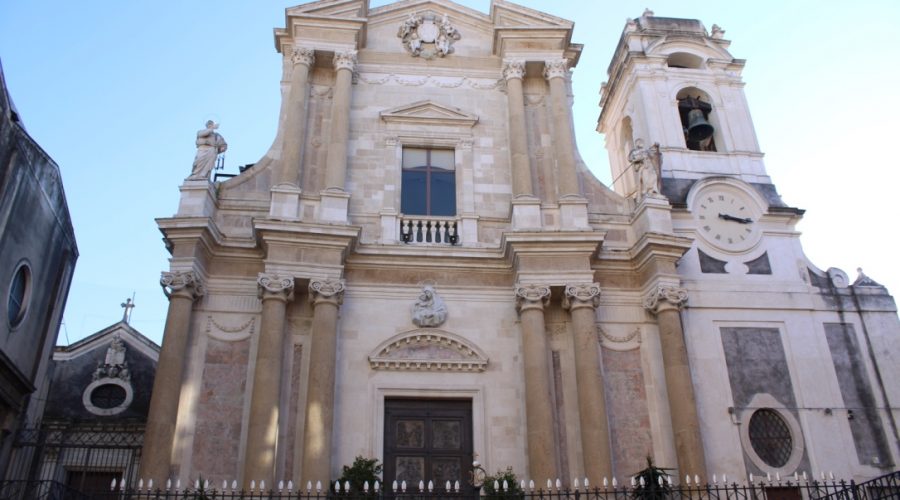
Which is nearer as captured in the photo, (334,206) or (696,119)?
(334,206)

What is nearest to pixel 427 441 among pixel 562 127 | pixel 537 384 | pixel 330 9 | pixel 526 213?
pixel 537 384

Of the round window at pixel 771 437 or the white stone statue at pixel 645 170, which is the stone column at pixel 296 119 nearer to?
the white stone statue at pixel 645 170

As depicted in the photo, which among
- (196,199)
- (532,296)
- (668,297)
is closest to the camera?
(532,296)

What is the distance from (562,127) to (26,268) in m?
10.3

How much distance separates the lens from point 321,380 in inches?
491

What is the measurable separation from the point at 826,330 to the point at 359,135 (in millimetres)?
9424

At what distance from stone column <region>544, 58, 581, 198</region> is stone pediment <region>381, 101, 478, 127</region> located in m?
1.62

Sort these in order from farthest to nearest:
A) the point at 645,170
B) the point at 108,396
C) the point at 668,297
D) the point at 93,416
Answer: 1. the point at 108,396
2. the point at 93,416
3. the point at 645,170
4. the point at 668,297

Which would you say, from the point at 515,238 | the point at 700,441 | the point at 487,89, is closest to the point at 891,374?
the point at 700,441

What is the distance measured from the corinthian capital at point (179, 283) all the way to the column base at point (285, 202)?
1769mm

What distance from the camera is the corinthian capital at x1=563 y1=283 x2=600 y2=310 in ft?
44.0

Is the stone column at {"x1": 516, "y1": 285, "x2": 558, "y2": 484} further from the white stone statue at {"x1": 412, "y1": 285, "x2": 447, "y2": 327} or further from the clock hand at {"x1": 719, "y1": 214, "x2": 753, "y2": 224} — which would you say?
the clock hand at {"x1": 719, "y1": 214, "x2": 753, "y2": 224}

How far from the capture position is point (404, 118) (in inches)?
627

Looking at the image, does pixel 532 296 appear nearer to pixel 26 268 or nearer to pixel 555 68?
pixel 555 68
